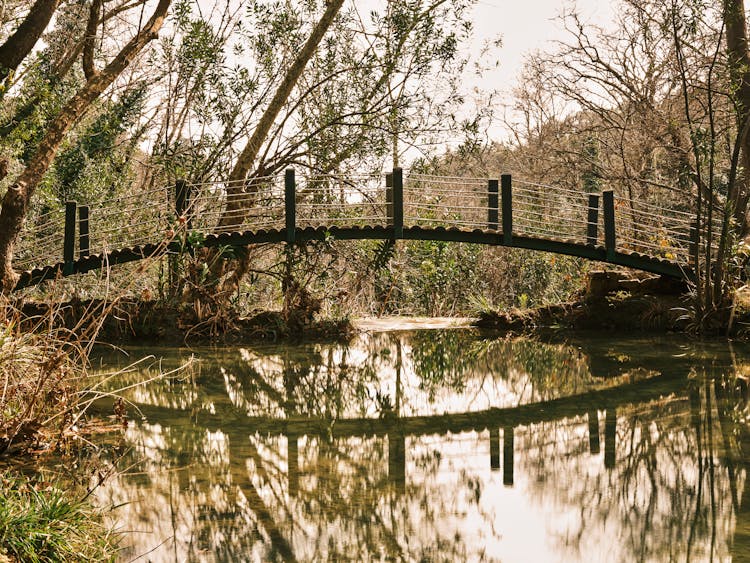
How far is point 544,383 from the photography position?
931 cm

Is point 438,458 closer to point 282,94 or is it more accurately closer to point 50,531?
point 50,531

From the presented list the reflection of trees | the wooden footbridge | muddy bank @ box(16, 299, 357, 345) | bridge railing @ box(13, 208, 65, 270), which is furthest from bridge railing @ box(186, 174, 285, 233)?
the reflection of trees

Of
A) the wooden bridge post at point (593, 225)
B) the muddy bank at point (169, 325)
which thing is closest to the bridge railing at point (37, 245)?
the muddy bank at point (169, 325)

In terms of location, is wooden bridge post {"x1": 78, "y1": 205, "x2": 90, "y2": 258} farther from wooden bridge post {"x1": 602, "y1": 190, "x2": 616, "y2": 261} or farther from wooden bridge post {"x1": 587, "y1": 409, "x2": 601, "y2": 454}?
wooden bridge post {"x1": 587, "y1": 409, "x2": 601, "y2": 454}

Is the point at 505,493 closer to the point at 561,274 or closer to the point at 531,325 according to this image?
the point at 531,325

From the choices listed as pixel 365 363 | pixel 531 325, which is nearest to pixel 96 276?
pixel 365 363

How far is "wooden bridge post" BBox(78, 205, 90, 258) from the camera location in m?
12.5

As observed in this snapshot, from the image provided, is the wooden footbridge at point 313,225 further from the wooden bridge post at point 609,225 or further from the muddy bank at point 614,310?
the muddy bank at point 614,310

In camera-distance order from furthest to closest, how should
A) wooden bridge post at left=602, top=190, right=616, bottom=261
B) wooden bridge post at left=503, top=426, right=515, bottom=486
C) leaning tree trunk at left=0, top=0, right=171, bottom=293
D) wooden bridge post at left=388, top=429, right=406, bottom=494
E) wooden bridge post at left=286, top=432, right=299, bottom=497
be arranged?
wooden bridge post at left=602, top=190, right=616, bottom=261, leaning tree trunk at left=0, top=0, right=171, bottom=293, wooden bridge post at left=503, top=426, right=515, bottom=486, wooden bridge post at left=388, top=429, right=406, bottom=494, wooden bridge post at left=286, top=432, right=299, bottom=497

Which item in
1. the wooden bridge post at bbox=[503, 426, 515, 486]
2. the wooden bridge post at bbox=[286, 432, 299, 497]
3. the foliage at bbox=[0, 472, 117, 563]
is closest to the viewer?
the foliage at bbox=[0, 472, 117, 563]

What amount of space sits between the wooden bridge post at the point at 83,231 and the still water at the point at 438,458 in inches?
93.5

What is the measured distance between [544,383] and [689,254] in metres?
4.91

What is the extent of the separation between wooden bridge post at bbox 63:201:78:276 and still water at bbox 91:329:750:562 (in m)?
2.23

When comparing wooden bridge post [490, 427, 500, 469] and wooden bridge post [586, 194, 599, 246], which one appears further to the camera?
wooden bridge post [586, 194, 599, 246]
